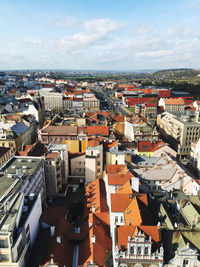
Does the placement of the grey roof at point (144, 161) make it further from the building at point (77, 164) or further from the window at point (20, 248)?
the window at point (20, 248)

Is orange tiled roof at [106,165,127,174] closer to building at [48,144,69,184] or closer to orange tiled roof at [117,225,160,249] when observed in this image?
building at [48,144,69,184]

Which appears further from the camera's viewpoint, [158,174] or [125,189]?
[158,174]

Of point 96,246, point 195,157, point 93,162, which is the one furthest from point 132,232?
point 195,157

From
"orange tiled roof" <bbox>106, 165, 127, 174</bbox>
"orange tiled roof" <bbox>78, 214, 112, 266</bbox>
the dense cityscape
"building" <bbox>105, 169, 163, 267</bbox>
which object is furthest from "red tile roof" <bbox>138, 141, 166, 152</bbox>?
"orange tiled roof" <bbox>78, 214, 112, 266</bbox>

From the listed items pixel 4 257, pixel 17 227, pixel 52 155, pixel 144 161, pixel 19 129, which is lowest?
pixel 4 257

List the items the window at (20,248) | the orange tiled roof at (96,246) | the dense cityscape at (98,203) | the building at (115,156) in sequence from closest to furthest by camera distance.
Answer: the dense cityscape at (98,203), the window at (20,248), the orange tiled roof at (96,246), the building at (115,156)

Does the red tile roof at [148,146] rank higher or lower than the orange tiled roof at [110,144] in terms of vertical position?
lower

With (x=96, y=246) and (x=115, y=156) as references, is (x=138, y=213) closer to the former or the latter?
(x=96, y=246)

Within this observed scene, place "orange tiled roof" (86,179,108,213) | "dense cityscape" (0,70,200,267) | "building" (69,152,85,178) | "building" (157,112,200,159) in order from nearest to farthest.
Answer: "dense cityscape" (0,70,200,267), "orange tiled roof" (86,179,108,213), "building" (69,152,85,178), "building" (157,112,200,159)

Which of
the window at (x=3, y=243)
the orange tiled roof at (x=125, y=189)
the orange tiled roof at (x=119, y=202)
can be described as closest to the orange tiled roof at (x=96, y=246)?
the orange tiled roof at (x=119, y=202)

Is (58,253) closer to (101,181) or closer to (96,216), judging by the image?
(96,216)

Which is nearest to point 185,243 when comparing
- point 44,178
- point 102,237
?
point 102,237
